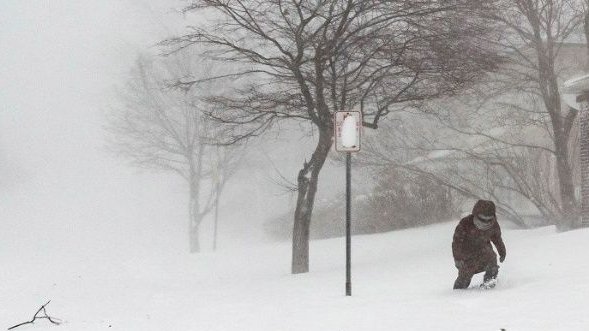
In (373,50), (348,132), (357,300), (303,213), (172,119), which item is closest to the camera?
(357,300)

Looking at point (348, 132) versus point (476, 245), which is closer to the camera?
point (476, 245)

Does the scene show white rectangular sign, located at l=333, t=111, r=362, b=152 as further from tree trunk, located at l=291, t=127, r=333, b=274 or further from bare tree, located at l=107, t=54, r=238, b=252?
bare tree, located at l=107, t=54, r=238, b=252

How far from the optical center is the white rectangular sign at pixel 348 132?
336 inches

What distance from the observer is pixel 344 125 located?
8594mm

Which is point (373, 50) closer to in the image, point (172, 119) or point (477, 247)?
point (477, 247)

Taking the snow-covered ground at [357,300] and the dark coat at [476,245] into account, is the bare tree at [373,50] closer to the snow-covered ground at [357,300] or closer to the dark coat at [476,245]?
the snow-covered ground at [357,300]

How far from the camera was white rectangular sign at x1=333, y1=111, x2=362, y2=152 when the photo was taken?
8539 millimetres

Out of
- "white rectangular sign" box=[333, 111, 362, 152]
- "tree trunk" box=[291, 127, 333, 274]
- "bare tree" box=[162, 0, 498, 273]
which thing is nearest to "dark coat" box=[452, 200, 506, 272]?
"white rectangular sign" box=[333, 111, 362, 152]

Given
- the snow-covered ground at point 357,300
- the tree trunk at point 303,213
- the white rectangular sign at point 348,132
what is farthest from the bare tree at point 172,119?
the white rectangular sign at point 348,132

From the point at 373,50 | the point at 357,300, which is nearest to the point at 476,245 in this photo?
the point at 357,300

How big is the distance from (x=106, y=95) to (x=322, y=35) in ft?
186

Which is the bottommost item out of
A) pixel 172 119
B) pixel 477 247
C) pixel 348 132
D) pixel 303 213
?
pixel 477 247

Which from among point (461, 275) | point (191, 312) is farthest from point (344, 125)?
point (191, 312)

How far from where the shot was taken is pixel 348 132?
8547 mm
